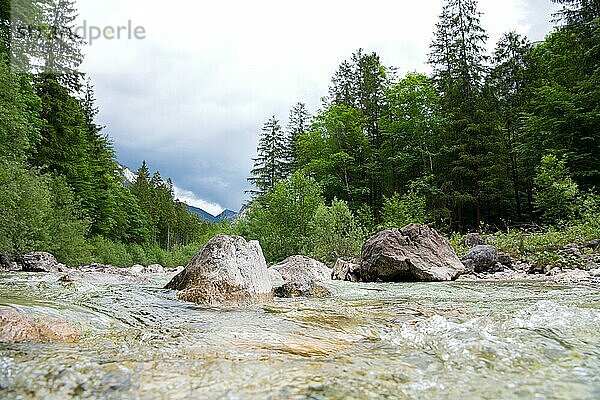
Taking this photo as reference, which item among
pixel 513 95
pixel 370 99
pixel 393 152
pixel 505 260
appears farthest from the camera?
pixel 370 99

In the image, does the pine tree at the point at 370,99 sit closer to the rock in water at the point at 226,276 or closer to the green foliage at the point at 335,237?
the green foliage at the point at 335,237

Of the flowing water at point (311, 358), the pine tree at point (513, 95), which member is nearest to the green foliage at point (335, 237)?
the pine tree at point (513, 95)

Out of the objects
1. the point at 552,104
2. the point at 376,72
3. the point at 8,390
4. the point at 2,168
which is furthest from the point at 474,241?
the point at 376,72

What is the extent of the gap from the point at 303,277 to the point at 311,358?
7.38m

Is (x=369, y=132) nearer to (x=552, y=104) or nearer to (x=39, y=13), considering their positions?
(x=552, y=104)

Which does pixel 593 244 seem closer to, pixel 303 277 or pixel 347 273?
pixel 347 273

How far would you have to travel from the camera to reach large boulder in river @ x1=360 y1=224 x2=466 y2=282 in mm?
12570

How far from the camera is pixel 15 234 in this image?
58.7ft

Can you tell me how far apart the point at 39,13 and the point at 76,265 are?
45.4 feet

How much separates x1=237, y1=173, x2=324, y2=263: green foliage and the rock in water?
17.8m

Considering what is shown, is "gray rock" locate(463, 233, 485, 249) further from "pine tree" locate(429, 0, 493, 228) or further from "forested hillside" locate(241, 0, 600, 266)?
"pine tree" locate(429, 0, 493, 228)

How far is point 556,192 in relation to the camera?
70.8ft

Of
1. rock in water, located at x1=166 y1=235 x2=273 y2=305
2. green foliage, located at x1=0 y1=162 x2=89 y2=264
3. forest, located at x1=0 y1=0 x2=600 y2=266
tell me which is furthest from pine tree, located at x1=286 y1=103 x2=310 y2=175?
rock in water, located at x1=166 y1=235 x2=273 y2=305

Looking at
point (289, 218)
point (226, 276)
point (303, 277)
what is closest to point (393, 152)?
point (289, 218)
